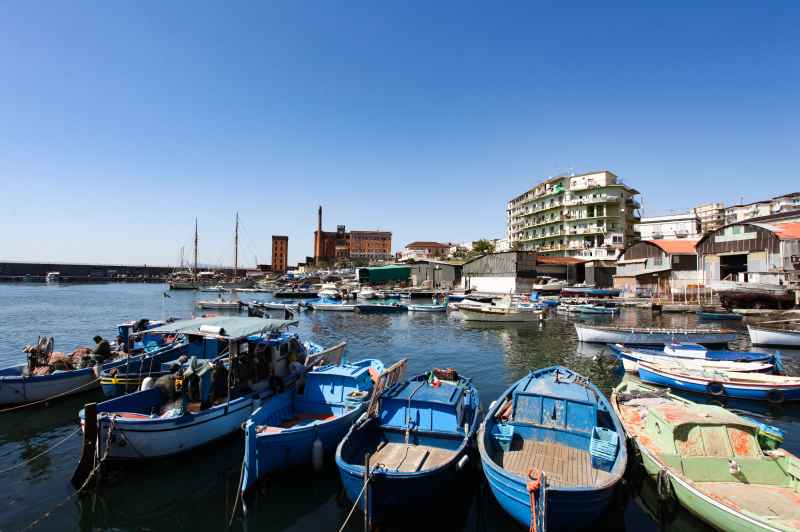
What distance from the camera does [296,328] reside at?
137 ft

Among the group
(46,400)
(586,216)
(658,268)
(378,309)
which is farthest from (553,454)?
(586,216)

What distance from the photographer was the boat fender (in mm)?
16281

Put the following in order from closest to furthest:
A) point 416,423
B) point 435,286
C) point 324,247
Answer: point 416,423
point 435,286
point 324,247

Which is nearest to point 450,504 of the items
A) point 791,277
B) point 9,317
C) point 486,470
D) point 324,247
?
point 486,470

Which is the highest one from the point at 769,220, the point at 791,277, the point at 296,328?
the point at 769,220

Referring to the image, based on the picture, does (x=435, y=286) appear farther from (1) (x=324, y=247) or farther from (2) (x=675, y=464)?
(1) (x=324, y=247)

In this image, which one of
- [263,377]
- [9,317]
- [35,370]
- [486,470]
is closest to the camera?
[486,470]

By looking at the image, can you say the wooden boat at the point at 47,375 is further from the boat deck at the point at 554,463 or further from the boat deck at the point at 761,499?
the boat deck at the point at 761,499

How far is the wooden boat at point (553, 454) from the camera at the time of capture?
7.19 metres

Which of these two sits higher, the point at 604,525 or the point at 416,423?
the point at 416,423

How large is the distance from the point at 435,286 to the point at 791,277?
171 ft

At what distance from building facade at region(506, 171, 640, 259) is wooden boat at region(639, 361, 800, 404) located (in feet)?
207

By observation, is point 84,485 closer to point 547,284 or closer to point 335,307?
point 335,307

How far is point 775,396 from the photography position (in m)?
15.5
